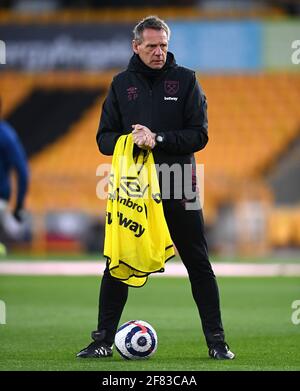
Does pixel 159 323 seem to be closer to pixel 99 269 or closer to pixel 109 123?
pixel 109 123

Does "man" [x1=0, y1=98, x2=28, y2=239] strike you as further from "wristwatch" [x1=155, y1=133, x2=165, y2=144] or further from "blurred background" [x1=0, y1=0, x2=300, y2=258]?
"blurred background" [x1=0, y1=0, x2=300, y2=258]

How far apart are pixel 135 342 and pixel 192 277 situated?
600mm

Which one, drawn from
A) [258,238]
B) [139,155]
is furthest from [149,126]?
[258,238]

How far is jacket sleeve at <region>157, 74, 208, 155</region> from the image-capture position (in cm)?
745

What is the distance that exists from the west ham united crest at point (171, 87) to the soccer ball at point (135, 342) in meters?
1.65

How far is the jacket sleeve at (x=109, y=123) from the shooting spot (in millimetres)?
7660

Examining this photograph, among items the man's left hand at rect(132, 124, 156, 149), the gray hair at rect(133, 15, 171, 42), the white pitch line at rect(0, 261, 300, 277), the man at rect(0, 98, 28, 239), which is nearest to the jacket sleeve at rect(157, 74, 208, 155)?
the man's left hand at rect(132, 124, 156, 149)

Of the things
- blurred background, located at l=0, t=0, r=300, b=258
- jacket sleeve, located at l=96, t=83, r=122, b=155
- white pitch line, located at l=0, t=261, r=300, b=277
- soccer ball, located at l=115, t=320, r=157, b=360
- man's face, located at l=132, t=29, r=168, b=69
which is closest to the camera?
man's face, located at l=132, t=29, r=168, b=69

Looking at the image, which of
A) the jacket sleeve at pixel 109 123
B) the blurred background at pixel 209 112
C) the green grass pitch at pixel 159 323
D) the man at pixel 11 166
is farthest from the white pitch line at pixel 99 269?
the jacket sleeve at pixel 109 123

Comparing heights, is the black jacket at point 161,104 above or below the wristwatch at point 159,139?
above

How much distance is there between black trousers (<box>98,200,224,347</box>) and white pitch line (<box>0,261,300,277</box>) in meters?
9.27

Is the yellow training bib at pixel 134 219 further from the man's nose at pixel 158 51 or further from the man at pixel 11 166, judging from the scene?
the man at pixel 11 166

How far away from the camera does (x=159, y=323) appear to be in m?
10.2

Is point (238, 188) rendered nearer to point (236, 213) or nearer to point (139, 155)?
point (236, 213)
